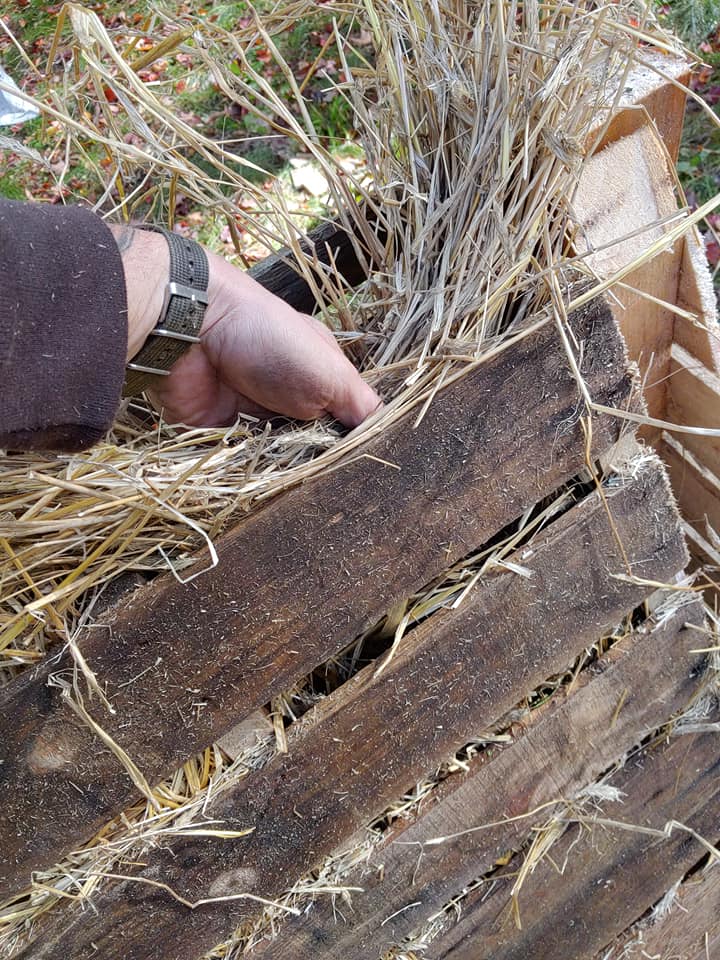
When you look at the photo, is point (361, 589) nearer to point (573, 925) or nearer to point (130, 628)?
point (130, 628)

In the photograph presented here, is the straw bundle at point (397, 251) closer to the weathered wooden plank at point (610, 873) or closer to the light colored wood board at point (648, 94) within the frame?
the light colored wood board at point (648, 94)

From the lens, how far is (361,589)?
1155mm

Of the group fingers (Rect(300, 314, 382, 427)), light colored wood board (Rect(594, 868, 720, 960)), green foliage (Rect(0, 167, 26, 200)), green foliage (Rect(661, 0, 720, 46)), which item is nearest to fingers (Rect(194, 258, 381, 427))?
fingers (Rect(300, 314, 382, 427))

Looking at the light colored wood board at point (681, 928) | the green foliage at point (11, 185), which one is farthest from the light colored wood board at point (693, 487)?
the green foliage at point (11, 185)

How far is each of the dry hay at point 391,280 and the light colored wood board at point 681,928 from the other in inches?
33.6

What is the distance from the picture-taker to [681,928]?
63.9 inches

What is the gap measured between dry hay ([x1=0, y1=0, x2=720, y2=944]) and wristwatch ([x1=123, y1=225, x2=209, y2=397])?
11 cm

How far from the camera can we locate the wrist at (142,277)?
111 centimetres

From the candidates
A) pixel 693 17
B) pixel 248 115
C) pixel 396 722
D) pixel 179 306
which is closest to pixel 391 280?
pixel 179 306

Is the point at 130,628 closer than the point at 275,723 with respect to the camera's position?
Yes

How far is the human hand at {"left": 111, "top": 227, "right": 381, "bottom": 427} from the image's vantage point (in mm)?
1129

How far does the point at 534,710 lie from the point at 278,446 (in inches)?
24.9

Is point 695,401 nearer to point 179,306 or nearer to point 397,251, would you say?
point 397,251

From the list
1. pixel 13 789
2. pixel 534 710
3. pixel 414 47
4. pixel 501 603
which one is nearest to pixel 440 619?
pixel 501 603
